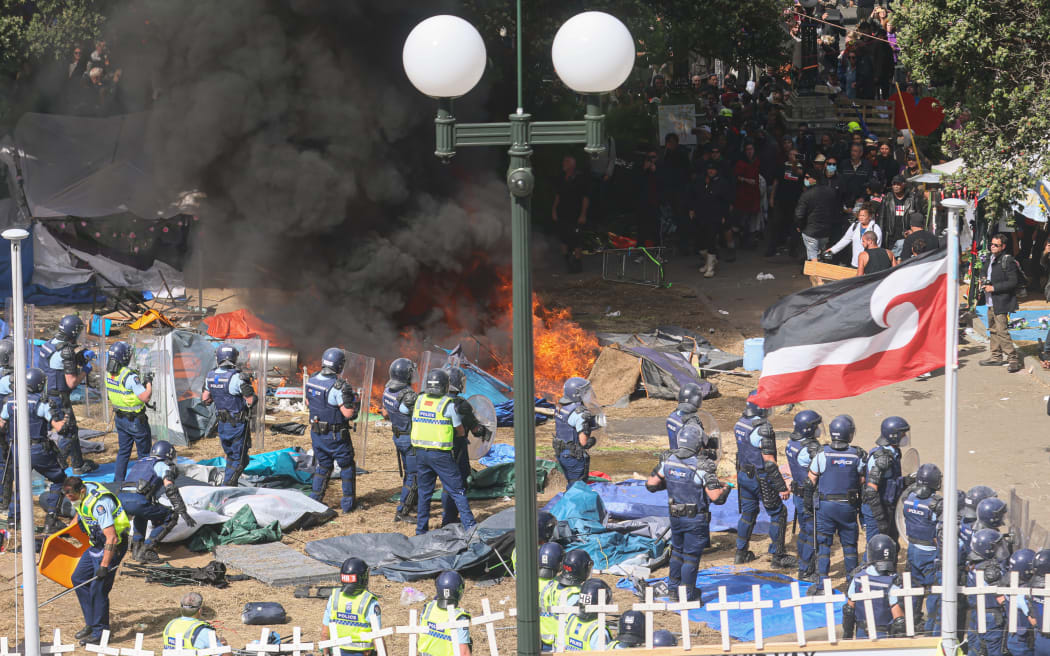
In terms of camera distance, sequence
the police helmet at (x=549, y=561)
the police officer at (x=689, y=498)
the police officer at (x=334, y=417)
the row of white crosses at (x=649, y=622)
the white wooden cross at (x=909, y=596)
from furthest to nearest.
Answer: the police officer at (x=334, y=417) < the police officer at (x=689, y=498) < the police helmet at (x=549, y=561) < the white wooden cross at (x=909, y=596) < the row of white crosses at (x=649, y=622)

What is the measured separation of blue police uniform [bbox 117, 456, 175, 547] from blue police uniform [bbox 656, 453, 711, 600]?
432cm

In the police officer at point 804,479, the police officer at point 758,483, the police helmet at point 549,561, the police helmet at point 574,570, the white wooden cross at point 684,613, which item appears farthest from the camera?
the police officer at point 758,483

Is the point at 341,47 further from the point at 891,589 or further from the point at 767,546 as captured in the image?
the point at 891,589

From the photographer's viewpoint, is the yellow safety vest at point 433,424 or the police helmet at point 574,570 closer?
the police helmet at point 574,570

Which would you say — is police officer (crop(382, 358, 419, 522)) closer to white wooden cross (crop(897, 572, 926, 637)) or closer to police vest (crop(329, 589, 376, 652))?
police vest (crop(329, 589, 376, 652))

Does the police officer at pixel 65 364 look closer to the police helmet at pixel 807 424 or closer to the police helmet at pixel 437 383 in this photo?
the police helmet at pixel 437 383

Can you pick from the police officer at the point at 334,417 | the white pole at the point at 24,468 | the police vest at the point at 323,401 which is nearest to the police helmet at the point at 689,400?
the police officer at the point at 334,417

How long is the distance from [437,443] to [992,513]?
17.2 feet

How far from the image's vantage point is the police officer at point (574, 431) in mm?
13516

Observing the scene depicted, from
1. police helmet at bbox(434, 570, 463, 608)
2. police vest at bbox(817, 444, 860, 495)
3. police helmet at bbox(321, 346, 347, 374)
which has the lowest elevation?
police helmet at bbox(434, 570, 463, 608)

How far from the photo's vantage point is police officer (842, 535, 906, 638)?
966cm

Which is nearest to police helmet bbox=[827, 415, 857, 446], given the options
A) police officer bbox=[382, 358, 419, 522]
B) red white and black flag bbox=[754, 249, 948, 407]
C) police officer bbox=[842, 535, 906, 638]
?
police officer bbox=[842, 535, 906, 638]

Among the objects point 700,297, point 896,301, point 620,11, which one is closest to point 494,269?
point 700,297

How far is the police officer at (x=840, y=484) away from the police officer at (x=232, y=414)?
19.8ft
